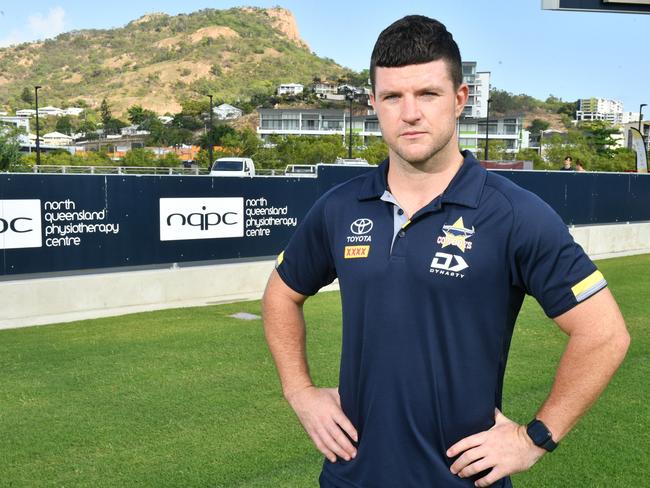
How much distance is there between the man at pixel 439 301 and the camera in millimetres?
2092

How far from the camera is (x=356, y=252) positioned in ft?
7.49

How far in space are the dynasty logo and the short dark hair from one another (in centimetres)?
45

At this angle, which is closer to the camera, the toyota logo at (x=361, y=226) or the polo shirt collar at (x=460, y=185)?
the polo shirt collar at (x=460, y=185)

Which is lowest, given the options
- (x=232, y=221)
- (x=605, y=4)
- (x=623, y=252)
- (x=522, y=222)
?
(x=623, y=252)

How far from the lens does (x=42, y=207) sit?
1055 centimetres

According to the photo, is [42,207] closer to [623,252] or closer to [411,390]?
[411,390]

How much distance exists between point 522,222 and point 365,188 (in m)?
0.54

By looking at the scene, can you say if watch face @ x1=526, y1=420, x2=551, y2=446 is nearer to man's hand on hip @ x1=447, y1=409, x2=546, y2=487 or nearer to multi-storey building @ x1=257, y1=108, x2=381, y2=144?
man's hand on hip @ x1=447, y1=409, x2=546, y2=487

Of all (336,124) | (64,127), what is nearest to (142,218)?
(336,124)

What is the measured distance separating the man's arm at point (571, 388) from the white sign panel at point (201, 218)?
1024cm

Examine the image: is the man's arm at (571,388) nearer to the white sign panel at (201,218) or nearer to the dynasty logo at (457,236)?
the dynasty logo at (457,236)

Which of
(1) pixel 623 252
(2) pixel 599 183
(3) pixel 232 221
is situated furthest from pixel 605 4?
(3) pixel 232 221

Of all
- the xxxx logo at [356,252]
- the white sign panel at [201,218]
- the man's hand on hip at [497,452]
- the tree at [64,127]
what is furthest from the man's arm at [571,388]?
the tree at [64,127]

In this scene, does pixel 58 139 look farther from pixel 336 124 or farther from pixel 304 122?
pixel 336 124
